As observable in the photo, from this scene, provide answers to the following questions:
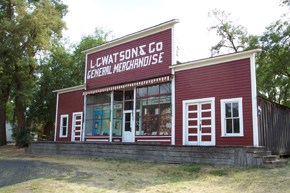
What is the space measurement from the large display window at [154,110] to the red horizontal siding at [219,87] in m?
0.79

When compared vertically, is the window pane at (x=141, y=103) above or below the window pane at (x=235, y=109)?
above

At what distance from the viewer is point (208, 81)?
47.6ft

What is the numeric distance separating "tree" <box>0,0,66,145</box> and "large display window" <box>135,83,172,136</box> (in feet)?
36.7

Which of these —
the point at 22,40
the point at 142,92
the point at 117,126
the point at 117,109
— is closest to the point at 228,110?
the point at 142,92

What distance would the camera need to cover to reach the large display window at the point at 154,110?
16125 millimetres

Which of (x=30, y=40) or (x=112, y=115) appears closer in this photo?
(x=112, y=115)

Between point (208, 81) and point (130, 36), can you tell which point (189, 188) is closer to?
point (208, 81)

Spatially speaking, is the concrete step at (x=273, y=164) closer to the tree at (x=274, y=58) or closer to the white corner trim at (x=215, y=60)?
the white corner trim at (x=215, y=60)

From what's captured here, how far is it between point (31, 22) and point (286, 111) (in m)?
18.1

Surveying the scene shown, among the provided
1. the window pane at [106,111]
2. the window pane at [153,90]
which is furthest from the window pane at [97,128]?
the window pane at [153,90]

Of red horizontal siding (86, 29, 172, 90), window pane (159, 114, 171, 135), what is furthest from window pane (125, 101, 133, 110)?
window pane (159, 114, 171, 135)

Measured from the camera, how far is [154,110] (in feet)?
55.1

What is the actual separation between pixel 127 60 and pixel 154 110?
3651 millimetres

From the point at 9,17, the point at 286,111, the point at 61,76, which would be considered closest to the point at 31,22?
the point at 9,17
